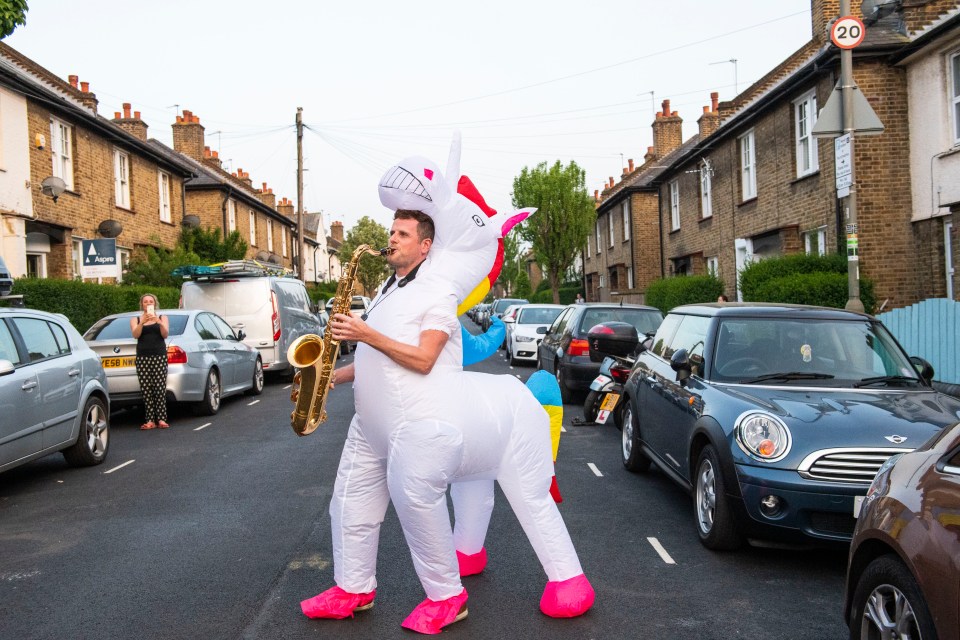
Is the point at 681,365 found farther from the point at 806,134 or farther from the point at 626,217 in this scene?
the point at 626,217

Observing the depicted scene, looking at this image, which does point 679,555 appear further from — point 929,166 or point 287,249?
point 287,249

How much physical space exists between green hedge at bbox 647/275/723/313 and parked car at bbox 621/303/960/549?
49.4 ft

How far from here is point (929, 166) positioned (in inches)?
609

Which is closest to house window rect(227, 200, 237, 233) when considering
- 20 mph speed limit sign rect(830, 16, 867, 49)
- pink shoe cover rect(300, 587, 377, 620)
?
20 mph speed limit sign rect(830, 16, 867, 49)

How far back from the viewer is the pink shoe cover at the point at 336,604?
4.14m

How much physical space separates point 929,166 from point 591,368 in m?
8.05

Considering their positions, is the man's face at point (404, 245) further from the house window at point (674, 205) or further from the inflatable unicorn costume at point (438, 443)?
the house window at point (674, 205)

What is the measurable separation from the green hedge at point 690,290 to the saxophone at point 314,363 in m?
18.1

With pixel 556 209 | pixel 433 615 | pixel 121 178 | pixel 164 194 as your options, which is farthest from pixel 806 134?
pixel 556 209

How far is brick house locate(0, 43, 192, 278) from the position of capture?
691 inches

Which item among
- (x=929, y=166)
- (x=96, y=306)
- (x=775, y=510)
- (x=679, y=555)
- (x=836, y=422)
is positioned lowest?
(x=679, y=555)

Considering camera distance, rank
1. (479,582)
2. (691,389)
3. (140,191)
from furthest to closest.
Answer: (140,191)
(691,389)
(479,582)

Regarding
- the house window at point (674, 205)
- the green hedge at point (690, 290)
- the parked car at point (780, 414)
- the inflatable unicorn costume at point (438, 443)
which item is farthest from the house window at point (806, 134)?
the inflatable unicorn costume at point (438, 443)

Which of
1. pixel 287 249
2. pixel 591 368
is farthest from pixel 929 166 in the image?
pixel 287 249
